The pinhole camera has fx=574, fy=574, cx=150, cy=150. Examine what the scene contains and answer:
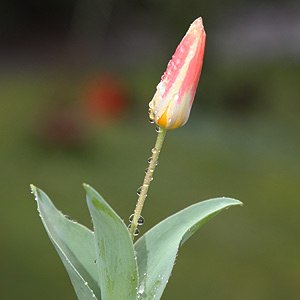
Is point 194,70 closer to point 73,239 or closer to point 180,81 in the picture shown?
point 180,81

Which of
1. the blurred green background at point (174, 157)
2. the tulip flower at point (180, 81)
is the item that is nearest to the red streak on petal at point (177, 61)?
the tulip flower at point (180, 81)

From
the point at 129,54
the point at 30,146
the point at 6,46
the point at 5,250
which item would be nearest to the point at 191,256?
the point at 5,250

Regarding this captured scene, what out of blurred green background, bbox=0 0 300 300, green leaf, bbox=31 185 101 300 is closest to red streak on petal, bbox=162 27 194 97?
green leaf, bbox=31 185 101 300

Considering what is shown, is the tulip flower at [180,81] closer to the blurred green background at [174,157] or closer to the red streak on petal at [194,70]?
the red streak on petal at [194,70]

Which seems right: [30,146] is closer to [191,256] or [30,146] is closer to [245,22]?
[191,256]

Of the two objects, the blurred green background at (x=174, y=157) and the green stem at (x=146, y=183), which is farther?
the blurred green background at (x=174, y=157)
